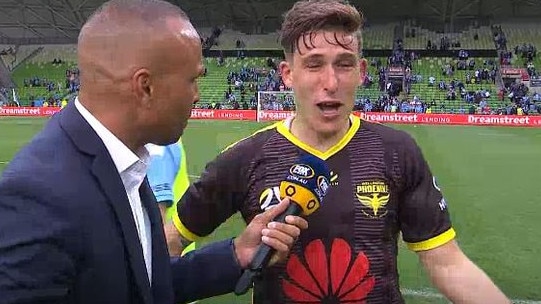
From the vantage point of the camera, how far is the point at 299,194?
2.02 metres

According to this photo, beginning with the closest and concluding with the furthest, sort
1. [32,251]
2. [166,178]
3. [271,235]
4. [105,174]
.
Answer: [32,251] → [105,174] → [271,235] → [166,178]

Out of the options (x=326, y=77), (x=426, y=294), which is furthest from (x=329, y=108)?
(x=426, y=294)

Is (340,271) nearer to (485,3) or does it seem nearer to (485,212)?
(485,212)

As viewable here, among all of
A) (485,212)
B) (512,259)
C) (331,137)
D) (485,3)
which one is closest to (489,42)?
(485,3)

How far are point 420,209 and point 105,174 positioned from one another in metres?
1.24

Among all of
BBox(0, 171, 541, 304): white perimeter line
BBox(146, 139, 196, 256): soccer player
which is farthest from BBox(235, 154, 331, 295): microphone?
BBox(0, 171, 541, 304): white perimeter line

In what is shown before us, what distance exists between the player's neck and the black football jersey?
0.02 m

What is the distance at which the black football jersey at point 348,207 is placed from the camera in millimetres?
2336

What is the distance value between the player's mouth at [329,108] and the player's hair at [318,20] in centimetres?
20

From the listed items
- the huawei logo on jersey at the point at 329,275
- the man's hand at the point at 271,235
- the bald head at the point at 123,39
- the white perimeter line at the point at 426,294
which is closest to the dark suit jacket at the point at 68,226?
the bald head at the point at 123,39

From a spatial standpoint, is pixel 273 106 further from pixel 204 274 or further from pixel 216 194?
pixel 204 274

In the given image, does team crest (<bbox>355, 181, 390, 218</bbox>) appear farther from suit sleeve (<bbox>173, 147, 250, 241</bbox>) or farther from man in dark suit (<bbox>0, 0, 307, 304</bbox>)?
man in dark suit (<bbox>0, 0, 307, 304</bbox>)

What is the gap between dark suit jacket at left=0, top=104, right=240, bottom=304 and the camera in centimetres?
133

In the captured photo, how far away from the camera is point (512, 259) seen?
26.6ft
